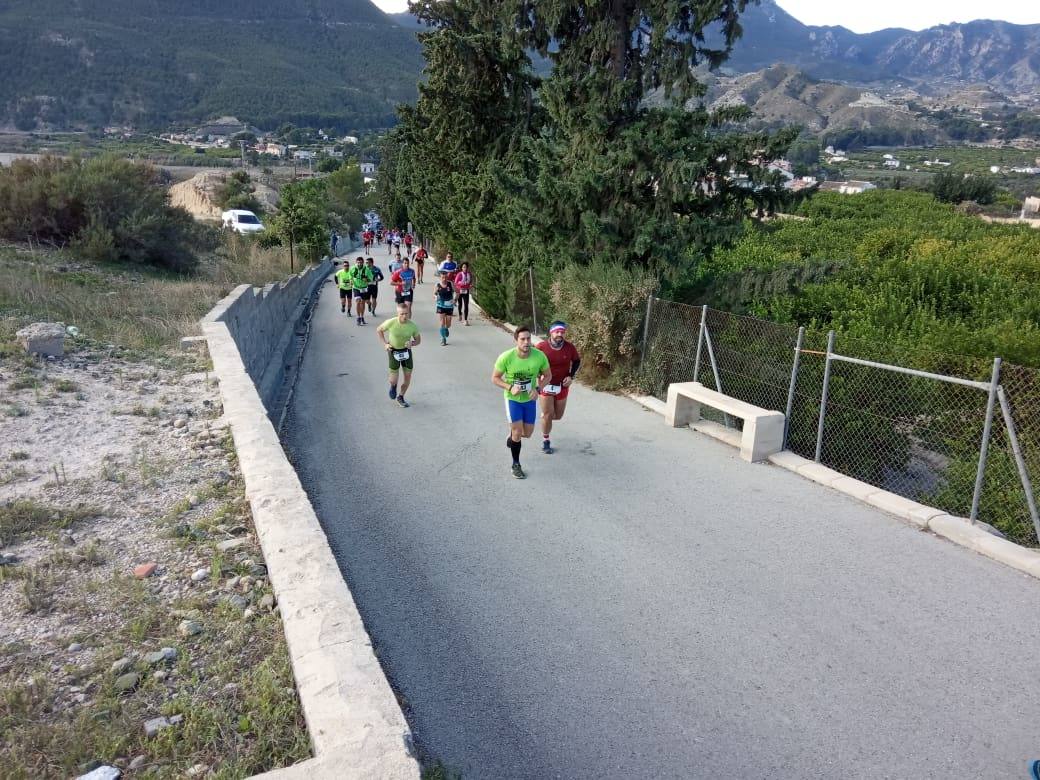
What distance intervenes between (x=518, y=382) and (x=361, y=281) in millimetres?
12764

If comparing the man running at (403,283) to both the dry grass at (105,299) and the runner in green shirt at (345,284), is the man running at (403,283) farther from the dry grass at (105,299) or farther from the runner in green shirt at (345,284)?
the dry grass at (105,299)

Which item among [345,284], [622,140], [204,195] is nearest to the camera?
[622,140]

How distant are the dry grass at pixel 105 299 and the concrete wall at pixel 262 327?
82cm

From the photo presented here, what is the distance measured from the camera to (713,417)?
11250 millimetres

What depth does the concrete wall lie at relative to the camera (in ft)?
39.3

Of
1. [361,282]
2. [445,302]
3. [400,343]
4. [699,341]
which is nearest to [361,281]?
[361,282]

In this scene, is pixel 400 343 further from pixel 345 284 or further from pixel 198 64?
pixel 198 64

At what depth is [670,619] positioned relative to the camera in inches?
215

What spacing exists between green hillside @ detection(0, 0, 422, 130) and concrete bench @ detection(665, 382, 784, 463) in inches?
5082

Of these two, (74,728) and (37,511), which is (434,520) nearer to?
(37,511)

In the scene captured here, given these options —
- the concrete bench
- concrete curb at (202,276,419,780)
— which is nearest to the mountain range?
the concrete bench

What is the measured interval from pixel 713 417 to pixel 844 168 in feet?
391

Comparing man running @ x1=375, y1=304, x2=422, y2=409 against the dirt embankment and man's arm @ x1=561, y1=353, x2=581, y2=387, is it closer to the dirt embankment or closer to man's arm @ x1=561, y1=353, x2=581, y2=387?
man's arm @ x1=561, y1=353, x2=581, y2=387

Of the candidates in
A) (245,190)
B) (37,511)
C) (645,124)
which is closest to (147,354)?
(37,511)
